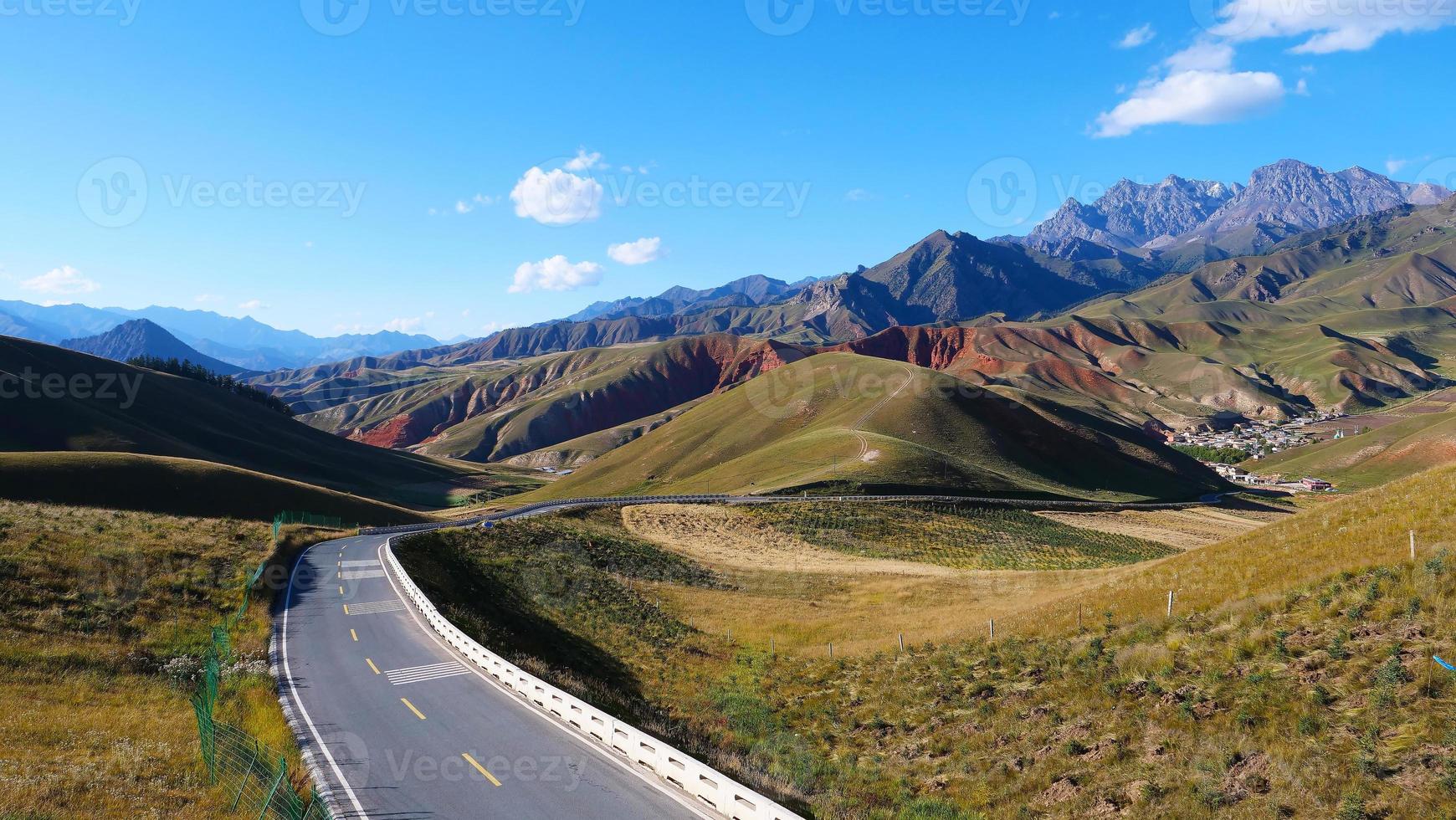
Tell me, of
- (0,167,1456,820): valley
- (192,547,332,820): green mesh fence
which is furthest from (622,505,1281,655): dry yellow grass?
(192,547,332,820): green mesh fence

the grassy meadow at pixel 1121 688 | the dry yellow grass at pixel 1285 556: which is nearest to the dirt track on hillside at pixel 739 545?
the grassy meadow at pixel 1121 688

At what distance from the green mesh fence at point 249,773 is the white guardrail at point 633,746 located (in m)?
6.58

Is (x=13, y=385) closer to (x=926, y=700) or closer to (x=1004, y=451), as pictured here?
(x=926, y=700)

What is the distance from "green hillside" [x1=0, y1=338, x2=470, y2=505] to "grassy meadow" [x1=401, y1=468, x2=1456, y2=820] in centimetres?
9762

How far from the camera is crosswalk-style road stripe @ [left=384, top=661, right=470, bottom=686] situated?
23.7m

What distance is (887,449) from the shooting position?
104688 mm

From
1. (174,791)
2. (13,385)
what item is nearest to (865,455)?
(174,791)

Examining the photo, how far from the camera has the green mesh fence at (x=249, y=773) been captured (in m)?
13.7

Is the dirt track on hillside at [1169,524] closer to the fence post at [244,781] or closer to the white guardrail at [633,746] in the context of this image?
the white guardrail at [633,746]

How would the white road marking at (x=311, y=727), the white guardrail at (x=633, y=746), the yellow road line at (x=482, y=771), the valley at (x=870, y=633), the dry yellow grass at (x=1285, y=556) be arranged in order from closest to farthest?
the white guardrail at (x=633, y=746)
the valley at (x=870, y=633)
the white road marking at (x=311, y=727)
the yellow road line at (x=482, y=771)
the dry yellow grass at (x=1285, y=556)

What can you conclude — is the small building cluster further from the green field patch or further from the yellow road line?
the yellow road line

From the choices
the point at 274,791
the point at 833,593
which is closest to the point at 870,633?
the point at 833,593

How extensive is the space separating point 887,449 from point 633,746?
91502 mm

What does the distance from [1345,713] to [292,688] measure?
28.9 m
